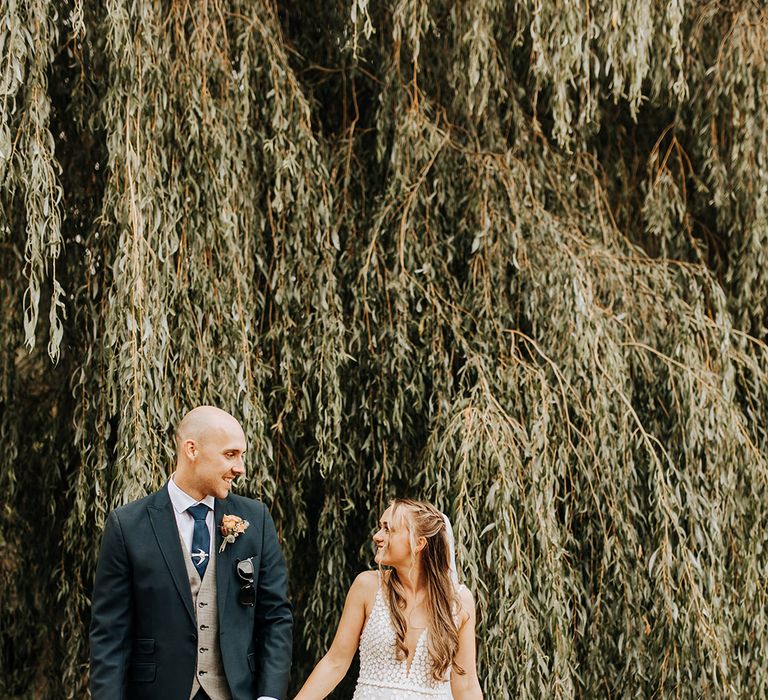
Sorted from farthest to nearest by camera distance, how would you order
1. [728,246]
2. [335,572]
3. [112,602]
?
1. [728,246]
2. [335,572]
3. [112,602]

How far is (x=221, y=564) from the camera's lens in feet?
10.5

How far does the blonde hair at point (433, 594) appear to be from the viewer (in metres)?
3.47

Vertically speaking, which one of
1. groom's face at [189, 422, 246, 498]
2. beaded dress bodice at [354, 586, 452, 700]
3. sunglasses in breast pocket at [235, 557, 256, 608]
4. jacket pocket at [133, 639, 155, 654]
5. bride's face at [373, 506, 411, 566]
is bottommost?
beaded dress bodice at [354, 586, 452, 700]

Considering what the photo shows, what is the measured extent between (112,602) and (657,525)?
2326 mm

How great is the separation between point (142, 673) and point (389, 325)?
1.97m

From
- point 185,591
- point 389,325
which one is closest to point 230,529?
point 185,591

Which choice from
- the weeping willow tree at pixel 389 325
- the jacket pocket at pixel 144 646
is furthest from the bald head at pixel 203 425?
the weeping willow tree at pixel 389 325

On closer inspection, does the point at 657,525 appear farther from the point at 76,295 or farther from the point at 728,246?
the point at 76,295

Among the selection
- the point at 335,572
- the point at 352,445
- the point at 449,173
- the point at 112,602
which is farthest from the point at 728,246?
the point at 112,602

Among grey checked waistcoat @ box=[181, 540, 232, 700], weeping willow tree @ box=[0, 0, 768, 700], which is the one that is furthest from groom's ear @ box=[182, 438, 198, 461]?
weeping willow tree @ box=[0, 0, 768, 700]

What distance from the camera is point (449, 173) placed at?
497 cm

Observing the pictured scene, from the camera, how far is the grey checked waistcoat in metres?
3.15

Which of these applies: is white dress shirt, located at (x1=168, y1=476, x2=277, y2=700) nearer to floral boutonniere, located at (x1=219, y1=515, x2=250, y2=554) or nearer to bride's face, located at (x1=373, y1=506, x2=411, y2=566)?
floral boutonniere, located at (x1=219, y1=515, x2=250, y2=554)

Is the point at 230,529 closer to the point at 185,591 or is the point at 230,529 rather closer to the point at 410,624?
the point at 185,591
